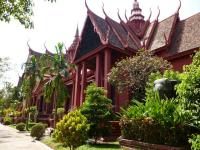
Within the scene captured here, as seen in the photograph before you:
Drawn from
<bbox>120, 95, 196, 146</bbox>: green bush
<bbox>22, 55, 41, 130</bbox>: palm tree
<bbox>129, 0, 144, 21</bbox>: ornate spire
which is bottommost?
<bbox>120, 95, 196, 146</bbox>: green bush

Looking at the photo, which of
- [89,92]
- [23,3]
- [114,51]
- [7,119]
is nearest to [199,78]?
[23,3]

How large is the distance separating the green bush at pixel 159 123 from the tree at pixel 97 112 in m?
4.61

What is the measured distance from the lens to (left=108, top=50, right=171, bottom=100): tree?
1525cm

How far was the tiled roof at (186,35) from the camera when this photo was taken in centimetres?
1811

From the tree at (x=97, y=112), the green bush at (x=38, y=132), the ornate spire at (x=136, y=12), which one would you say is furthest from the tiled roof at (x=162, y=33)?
the green bush at (x=38, y=132)

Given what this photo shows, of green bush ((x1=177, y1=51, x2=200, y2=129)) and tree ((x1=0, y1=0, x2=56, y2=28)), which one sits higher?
tree ((x1=0, y1=0, x2=56, y2=28))

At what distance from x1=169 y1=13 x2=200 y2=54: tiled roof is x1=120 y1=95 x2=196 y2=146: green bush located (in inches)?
414

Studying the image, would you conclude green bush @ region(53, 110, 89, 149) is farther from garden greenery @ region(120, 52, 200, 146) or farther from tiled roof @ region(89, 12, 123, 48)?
tiled roof @ region(89, 12, 123, 48)

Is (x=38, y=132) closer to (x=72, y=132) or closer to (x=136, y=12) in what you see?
(x=72, y=132)

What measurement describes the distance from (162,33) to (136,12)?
345 inches

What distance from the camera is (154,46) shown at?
67.1 feet

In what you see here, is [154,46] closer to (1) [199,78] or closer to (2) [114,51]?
(2) [114,51]

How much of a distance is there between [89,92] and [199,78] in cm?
881

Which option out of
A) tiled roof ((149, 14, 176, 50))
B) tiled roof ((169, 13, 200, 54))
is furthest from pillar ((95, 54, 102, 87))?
tiled roof ((169, 13, 200, 54))
